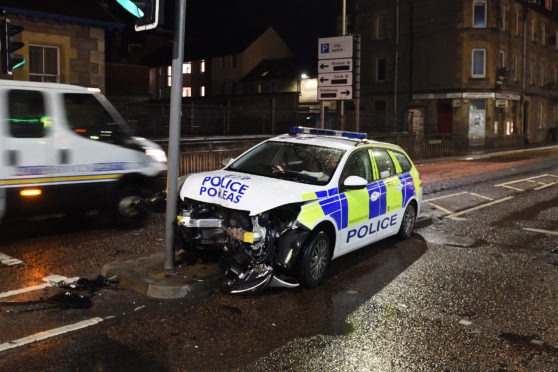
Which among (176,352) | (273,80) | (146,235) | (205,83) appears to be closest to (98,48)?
(146,235)

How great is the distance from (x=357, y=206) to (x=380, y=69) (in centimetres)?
3910

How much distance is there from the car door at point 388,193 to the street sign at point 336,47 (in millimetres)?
8480

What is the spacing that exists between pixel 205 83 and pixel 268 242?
56.8 metres

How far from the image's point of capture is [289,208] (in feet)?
21.4

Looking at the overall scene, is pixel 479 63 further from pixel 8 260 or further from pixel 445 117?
pixel 8 260

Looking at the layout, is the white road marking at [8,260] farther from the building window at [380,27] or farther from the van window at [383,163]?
the building window at [380,27]

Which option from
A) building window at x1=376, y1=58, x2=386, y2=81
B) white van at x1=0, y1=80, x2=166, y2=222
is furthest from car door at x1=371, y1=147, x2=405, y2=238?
building window at x1=376, y1=58, x2=386, y2=81

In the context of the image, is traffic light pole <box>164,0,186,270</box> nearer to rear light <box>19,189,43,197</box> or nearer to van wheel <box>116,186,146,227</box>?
rear light <box>19,189,43,197</box>

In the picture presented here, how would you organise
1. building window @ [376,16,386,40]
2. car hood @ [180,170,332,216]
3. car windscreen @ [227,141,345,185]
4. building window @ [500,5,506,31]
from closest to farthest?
car hood @ [180,170,332,216], car windscreen @ [227,141,345,185], building window @ [500,5,506,31], building window @ [376,16,386,40]

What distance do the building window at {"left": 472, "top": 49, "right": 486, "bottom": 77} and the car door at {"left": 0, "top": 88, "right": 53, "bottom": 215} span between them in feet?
122

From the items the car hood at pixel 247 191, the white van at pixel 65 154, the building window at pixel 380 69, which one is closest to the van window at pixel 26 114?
the white van at pixel 65 154

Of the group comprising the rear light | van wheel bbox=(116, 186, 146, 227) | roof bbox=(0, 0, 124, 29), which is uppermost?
roof bbox=(0, 0, 124, 29)

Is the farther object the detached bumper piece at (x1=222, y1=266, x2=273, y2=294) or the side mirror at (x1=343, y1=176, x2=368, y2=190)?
the side mirror at (x1=343, y1=176, x2=368, y2=190)

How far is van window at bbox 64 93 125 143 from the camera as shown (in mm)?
8594
